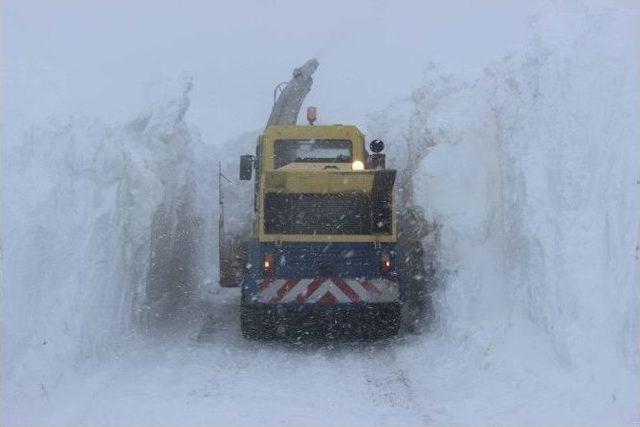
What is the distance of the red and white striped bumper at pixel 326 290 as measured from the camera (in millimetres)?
11047

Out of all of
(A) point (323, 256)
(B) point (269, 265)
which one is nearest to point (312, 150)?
(A) point (323, 256)

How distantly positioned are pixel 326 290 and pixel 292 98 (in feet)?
19.8

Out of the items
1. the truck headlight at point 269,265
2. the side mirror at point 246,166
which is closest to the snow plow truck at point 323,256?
the truck headlight at point 269,265

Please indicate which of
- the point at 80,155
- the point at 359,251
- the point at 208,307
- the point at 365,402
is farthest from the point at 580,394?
the point at 208,307

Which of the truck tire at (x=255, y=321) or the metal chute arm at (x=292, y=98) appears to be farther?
the metal chute arm at (x=292, y=98)

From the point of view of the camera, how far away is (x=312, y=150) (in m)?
13.0

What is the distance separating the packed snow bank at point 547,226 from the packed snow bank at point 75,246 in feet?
11.8

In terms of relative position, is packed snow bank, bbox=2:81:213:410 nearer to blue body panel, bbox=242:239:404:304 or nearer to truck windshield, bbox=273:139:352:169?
blue body panel, bbox=242:239:404:304

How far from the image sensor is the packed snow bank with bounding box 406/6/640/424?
7.26m

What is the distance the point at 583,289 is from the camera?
7.91 meters

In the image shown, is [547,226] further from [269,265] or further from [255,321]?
[255,321]

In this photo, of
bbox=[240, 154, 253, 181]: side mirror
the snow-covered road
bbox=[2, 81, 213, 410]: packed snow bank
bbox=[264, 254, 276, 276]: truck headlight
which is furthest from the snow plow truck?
bbox=[2, 81, 213, 410]: packed snow bank

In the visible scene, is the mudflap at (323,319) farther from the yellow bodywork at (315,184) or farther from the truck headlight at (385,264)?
the yellow bodywork at (315,184)

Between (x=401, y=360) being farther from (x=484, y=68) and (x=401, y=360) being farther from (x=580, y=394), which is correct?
(x=484, y=68)
